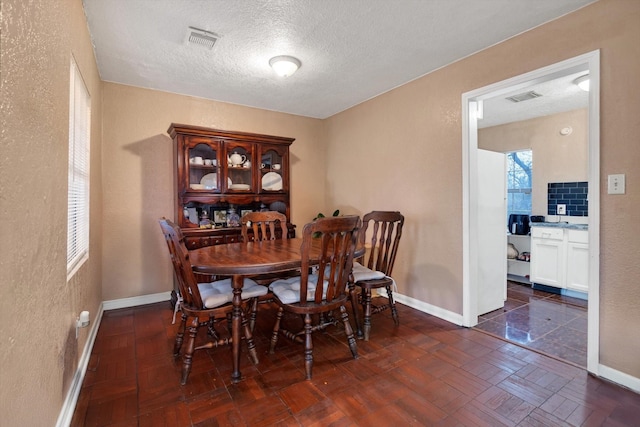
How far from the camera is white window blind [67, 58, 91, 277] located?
1.84 meters

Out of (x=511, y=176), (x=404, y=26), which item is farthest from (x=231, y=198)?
(x=511, y=176)

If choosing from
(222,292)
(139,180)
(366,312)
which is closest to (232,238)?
(139,180)

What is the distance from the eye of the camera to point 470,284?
2689mm

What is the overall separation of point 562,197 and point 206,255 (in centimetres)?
469

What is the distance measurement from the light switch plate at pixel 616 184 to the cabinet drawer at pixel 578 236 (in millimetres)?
1951

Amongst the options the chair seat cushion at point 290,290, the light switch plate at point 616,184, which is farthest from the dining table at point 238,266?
the light switch plate at point 616,184

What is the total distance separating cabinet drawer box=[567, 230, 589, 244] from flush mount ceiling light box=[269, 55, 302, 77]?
3656 millimetres

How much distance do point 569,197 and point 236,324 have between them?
461 centimetres

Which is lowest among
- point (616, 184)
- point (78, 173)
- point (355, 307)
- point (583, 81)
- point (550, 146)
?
point (355, 307)

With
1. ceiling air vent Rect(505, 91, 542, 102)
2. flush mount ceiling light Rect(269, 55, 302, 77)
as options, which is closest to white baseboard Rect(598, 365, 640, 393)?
ceiling air vent Rect(505, 91, 542, 102)

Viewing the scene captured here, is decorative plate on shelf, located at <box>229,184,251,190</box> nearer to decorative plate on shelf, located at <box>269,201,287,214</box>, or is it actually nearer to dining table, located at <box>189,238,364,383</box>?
decorative plate on shelf, located at <box>269,201,287,214</box>

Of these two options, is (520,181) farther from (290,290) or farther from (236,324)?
(236,324)

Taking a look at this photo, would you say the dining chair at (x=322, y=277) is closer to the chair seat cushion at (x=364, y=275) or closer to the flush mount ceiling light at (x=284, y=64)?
the chair seat cushion at (x=364, y=275)

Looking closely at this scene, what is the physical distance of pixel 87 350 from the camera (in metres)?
2.14
